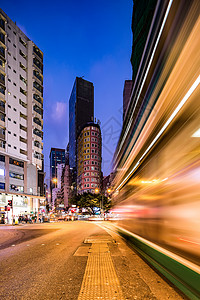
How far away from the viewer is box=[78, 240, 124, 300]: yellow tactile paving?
3480 mm

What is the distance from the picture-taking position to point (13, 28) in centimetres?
4919

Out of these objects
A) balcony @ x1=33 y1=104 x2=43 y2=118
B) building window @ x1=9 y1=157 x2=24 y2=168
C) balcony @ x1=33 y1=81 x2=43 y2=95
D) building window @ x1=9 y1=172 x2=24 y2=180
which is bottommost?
building window @ x1=9 y1=172 x2=24 y2=180

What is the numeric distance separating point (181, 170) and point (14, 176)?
149 feet

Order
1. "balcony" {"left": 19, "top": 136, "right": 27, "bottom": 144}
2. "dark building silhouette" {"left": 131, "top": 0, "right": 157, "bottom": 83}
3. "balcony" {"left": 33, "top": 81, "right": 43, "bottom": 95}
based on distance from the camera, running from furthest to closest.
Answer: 1. "balcony" {"left": 33, "top": 81, "right": 43, "bottom": 95}
2. "balcony" {"left": 19, "top": 136, "right": 27, "bottom": 144}
3. "dark building silhouette" {"left": 131, "top": 0, "right": 157, "bottom": 83}

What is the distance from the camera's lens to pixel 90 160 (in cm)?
8244

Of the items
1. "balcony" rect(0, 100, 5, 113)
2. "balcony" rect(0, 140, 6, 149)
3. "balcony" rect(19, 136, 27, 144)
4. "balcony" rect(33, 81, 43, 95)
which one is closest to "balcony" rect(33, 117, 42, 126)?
"balcony" rect(19, 136, 27, 144)

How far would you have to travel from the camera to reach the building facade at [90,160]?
8081 cm

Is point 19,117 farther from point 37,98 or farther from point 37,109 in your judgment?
point 37,98

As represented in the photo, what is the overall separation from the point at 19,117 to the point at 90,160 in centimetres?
3995

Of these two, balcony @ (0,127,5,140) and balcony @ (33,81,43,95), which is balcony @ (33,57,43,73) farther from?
balcony @ (0,127,5,140)

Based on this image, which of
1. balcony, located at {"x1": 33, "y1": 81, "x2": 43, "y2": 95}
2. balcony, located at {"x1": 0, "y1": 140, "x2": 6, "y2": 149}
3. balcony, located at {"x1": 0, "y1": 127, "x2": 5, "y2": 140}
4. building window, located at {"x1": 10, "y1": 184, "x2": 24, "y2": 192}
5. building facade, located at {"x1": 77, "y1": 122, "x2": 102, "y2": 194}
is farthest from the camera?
building facade, located at {"x1": 77, "y1": 122, "x2": 102, "y2": 194}

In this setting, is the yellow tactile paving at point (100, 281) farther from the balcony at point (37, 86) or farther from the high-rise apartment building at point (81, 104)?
the high-rise apartment building at point (81, 104)

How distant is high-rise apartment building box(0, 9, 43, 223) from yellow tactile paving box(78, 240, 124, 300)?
132ft

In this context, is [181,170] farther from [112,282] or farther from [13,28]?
[13,28]
